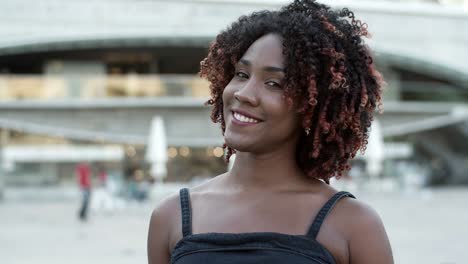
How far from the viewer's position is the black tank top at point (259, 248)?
7.43 ft

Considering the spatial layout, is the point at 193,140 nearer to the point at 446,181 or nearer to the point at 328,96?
the point at 446,181

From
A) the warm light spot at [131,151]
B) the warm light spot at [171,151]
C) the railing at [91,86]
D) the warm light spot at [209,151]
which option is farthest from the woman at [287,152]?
the warm light spot at [171,151]

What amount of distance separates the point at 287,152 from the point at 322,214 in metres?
0.29

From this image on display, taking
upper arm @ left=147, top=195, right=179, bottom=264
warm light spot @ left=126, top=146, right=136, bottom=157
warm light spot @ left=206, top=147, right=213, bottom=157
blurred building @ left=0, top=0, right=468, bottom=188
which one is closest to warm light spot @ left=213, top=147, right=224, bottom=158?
blurred building @ left=0, top=0, right=468, bottom=188

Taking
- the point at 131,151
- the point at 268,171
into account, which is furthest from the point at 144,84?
the point at 268,171

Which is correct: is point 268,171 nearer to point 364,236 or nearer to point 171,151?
point 364,236

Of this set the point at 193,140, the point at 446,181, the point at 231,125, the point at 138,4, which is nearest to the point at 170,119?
the point at 193,140

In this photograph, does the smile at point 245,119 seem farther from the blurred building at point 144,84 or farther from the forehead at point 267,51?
the blurred building at point 144,84

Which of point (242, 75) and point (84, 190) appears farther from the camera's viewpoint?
point (84, 190)

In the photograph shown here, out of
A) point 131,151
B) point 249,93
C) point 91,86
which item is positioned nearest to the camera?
point 249,93

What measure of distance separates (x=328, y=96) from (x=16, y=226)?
Result: 15822 millimetres

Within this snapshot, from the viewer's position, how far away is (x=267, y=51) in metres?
2.47

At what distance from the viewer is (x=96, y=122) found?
114ft

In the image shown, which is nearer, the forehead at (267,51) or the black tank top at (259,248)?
the black tank top at (259,248)
